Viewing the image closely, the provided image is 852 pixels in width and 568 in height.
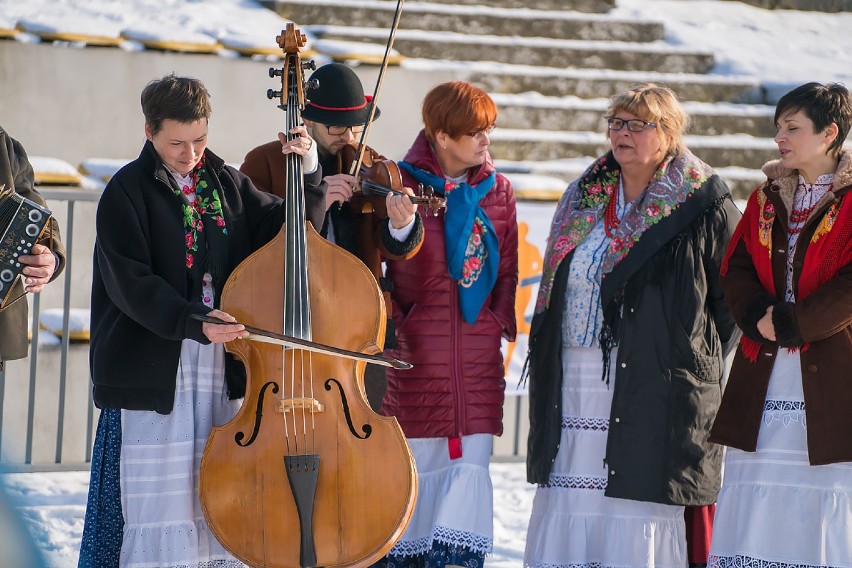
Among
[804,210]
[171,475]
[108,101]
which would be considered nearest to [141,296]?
[171,475]

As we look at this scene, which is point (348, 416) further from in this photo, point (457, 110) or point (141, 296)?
point (457, 110)

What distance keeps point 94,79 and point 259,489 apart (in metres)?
4.14

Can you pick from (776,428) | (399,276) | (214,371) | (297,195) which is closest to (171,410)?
(214,371)

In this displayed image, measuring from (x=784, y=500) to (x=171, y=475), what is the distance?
65.0 inches


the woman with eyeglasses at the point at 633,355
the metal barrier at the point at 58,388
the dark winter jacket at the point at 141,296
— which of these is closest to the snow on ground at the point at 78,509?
the metal barrier at the point at 58,388

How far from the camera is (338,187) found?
3760 mm

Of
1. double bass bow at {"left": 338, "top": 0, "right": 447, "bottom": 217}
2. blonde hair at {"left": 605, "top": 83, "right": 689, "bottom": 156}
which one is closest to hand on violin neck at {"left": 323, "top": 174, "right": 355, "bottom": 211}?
double bass bow at {"left": 338, "top": 0, "right": 447, "bottom": 217}

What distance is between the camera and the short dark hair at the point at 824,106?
354cm

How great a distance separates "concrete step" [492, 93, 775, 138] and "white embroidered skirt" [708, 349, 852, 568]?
15.7 ft

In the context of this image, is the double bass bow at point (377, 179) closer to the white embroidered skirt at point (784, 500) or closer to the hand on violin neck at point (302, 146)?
the hand on violin neck at point (302, 146)

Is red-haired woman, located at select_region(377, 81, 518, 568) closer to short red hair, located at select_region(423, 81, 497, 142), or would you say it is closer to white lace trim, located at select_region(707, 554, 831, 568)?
short red hair, located at select_region(423, 81, 497, 142)

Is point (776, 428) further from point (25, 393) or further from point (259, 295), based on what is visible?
point (25, 393)

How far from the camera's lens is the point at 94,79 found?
680 cm

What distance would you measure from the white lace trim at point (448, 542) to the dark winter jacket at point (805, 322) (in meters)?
0.82
